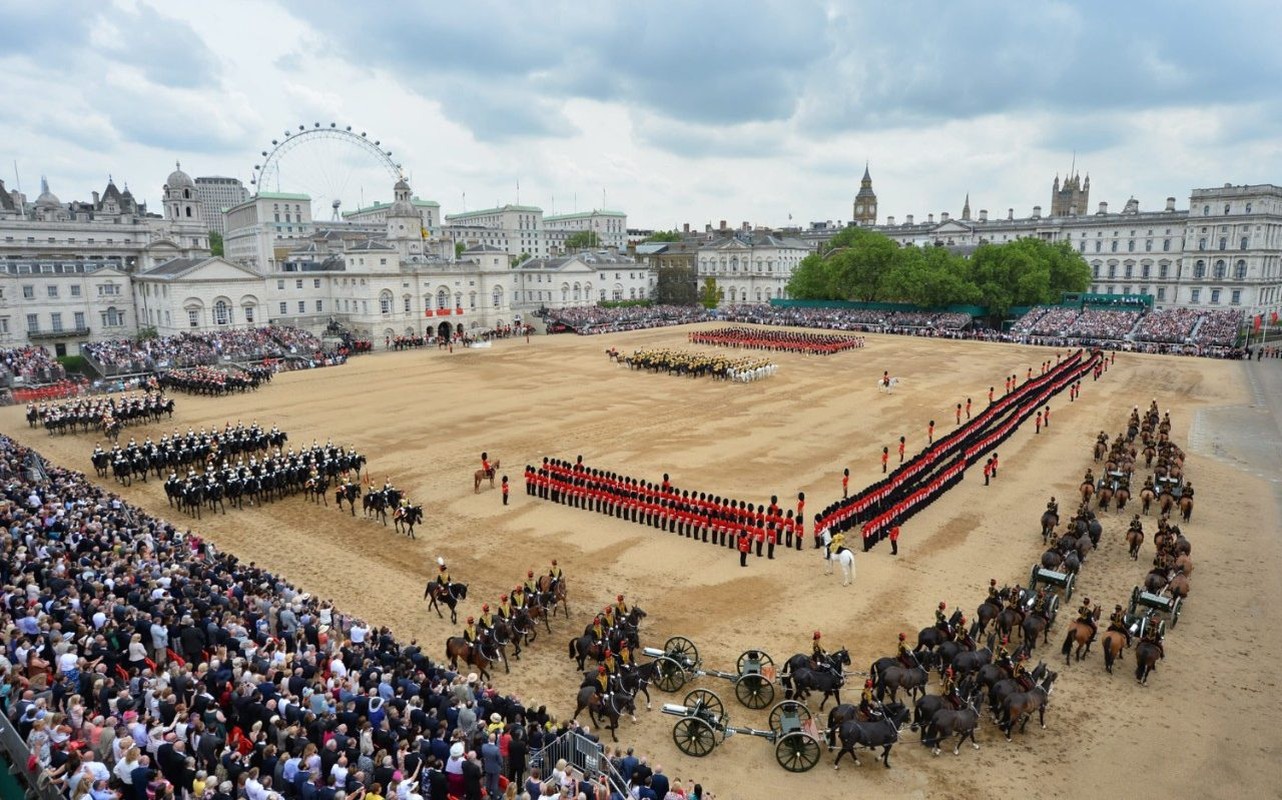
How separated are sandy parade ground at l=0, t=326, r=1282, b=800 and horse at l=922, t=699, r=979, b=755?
0.25 meters

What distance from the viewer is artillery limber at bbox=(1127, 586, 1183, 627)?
15164mm

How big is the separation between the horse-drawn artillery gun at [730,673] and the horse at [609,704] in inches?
43.2

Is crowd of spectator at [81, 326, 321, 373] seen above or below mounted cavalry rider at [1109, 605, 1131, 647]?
above

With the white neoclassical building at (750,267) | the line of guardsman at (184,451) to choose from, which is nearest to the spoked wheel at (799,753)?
the line of guardsman at (184,451)

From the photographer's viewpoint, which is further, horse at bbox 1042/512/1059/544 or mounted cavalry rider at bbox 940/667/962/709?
horse at bbox 1042/512/1059/544

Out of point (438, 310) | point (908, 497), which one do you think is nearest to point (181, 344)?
point (438, 310)

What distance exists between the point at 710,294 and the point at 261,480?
82.3m

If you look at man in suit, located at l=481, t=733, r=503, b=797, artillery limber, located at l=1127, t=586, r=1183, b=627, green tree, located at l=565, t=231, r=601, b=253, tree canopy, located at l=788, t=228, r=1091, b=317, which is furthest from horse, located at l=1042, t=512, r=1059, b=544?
green tree, located at l=565, t=231, r=601, b=253

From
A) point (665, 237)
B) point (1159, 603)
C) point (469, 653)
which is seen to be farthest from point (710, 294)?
point (469, 653)

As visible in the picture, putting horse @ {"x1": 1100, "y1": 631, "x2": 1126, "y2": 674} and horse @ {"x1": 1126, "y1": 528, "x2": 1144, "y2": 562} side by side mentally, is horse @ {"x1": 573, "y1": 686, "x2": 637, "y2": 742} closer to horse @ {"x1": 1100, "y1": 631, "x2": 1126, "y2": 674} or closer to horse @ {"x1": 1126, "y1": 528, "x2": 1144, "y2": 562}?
horse @ {"x1": 1100, "y1": 631, "x2": 1126, "y2": 674}

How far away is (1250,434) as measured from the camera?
31.8m

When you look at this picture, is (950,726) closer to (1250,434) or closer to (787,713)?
(787,713)

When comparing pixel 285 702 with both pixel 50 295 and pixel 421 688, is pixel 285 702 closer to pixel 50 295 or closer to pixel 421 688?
pixel 421 688

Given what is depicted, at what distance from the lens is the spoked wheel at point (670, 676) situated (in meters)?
13.2
